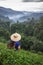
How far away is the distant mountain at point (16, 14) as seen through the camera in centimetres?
500

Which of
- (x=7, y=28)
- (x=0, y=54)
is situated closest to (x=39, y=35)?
(x=7, y=28)

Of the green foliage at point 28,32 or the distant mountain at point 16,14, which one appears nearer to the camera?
the green foliage at point 28,32

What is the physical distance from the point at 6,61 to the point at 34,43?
1529mm

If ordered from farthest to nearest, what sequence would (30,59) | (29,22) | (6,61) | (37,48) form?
1. (29,22)
2. (37,48)
3. (30,59)
4. (6,61)

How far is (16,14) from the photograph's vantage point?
516 cm

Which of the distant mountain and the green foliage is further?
the distant mountain

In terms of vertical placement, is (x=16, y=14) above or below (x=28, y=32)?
above

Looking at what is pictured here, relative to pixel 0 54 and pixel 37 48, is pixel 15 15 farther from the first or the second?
pixel 0 54

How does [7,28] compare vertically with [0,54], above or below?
below

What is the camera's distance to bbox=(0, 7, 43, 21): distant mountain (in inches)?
197

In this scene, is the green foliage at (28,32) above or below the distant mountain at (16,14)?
below

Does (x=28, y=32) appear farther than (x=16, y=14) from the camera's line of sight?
No

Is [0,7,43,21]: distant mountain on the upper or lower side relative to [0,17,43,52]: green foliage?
upper

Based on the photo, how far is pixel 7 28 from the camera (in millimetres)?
5000
